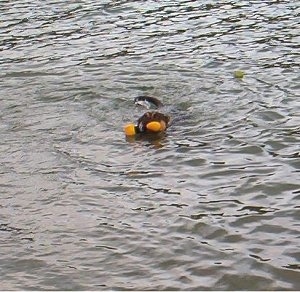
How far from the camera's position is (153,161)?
8.01 m

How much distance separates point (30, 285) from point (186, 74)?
6.41 m

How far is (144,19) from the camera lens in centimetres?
1531

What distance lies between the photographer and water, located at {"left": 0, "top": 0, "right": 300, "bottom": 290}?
5840 millimetres

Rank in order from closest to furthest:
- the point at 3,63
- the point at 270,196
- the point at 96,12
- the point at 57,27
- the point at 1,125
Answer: the point at 270,196
the point at 1,125
the point at 3,63
the point at 57,27
the point at 96,12

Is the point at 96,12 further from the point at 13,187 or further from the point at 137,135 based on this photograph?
the point at 13,187

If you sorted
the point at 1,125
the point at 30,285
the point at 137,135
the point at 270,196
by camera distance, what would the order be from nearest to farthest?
the point at 30,285, the point at 270,196, the point at 137,135, the point at 1,125

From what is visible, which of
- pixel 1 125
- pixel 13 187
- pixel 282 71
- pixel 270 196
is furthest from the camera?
pixel 282 71

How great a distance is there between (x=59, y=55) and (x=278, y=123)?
18.4 ft

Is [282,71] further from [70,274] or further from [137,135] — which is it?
[70,274]

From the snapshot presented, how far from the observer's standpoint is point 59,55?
43.0ft

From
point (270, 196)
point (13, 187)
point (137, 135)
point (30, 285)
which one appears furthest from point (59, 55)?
point (30, 285)

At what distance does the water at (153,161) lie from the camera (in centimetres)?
584

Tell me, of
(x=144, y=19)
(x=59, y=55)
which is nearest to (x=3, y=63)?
(x=59, y=55)

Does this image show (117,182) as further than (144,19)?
No
